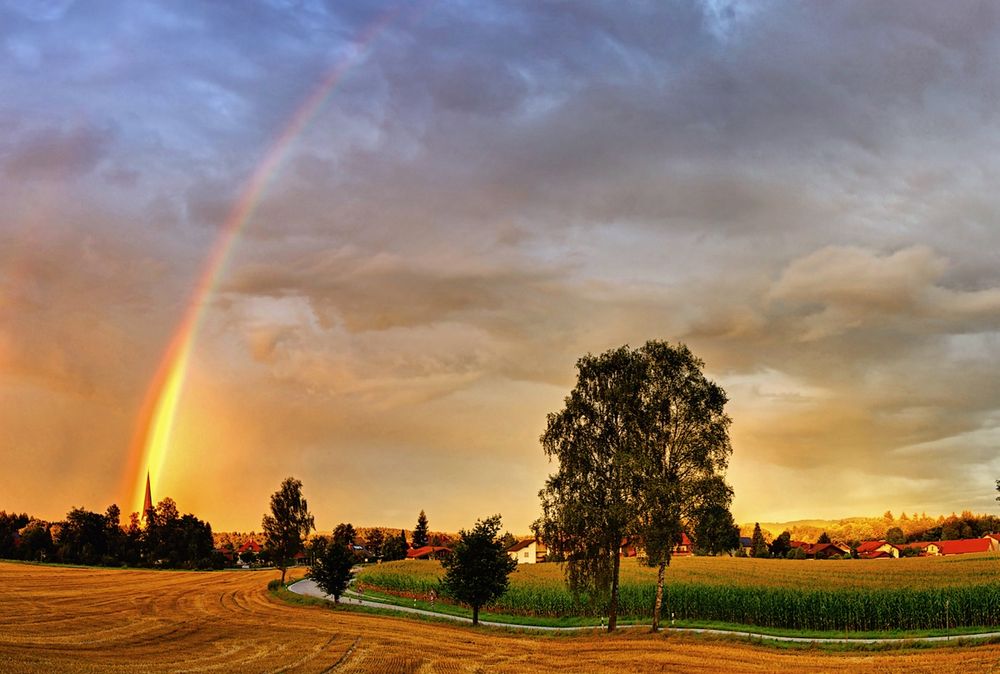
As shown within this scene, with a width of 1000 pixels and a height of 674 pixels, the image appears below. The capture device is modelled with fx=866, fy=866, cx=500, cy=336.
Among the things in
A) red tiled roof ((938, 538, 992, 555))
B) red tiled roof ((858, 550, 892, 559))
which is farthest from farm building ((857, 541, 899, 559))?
red tiled roof ((938, 538, 992, 555))

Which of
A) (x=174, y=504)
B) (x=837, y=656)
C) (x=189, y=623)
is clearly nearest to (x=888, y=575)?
(x=837, y=656)

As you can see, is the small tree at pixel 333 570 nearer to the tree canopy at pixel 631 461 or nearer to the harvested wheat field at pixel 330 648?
the harvested wheat field at pixel 330 648

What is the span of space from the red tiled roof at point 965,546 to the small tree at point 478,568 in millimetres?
137878

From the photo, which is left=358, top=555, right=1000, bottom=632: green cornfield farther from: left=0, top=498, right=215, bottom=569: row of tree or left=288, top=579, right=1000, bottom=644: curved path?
left=0, top=498, right=215, bottom=569: row of tree

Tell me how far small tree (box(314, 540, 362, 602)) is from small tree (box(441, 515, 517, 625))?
19.7 meters

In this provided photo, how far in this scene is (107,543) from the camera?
559ft

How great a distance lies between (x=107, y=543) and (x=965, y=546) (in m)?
174

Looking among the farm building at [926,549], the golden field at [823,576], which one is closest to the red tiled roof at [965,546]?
the farm building at [926,549]

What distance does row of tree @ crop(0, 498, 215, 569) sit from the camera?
164m

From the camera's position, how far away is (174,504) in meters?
200

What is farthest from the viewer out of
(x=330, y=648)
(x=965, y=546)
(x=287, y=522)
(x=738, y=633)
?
(x=965, y=546)

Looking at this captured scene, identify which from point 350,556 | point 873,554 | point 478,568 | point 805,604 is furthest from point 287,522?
point 873,554

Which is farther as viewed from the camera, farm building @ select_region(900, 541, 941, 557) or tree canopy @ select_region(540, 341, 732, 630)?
farm building @ select_region(900, 541, 941, 557)

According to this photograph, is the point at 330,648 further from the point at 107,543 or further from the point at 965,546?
the point at 965,546
